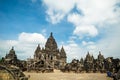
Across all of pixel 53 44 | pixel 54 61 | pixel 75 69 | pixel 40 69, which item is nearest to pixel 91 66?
pixel 75 69

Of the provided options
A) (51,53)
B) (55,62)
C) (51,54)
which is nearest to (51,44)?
(51,53)

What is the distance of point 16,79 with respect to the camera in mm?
9414

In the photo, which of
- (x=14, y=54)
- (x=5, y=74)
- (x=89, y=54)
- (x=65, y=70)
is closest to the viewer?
(x=5, y=74)

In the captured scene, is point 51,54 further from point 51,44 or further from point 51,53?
point 51,44

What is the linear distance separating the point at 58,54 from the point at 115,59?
31.9 meters

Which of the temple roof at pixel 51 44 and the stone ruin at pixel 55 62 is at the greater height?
the temple roof at pixel 51 44

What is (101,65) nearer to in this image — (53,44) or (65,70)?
(65,70)

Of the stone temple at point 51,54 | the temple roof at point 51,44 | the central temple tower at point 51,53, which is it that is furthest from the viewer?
the temple roof at point 51,44

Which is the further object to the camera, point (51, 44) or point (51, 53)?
point (51, 44)

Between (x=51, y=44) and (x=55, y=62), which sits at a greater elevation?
(x=51, y=44)

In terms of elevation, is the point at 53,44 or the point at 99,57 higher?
the point at 53,44

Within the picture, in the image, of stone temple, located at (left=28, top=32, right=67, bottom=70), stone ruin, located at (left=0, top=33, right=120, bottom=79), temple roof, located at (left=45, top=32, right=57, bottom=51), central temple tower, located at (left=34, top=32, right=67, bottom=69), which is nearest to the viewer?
stone ruin, located at (left=0, top=33, right=120, bottom=79)

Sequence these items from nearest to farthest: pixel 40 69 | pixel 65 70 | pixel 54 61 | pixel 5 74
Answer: pixel 5 74
pixel 40 69
pixel 65 70
pixel 54 61

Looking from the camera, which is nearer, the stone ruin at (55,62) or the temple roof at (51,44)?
the stone ruin at (55,62)
